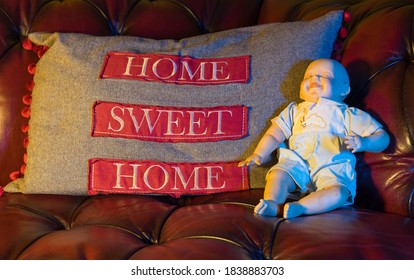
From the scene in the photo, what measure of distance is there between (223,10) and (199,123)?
0.45 m

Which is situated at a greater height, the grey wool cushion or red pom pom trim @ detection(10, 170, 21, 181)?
the grey wool cushion

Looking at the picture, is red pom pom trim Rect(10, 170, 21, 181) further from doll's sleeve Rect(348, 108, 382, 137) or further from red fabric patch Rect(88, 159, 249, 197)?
doll's sleeve Rect(348, 108, 382, 137)

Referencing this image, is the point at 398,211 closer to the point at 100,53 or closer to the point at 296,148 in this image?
the point at 296,148

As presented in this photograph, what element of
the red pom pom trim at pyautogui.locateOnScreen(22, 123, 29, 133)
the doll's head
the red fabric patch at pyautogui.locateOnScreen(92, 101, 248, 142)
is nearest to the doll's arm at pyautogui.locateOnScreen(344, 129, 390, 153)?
the doll's head

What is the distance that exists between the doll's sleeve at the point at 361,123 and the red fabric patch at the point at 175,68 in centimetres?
26

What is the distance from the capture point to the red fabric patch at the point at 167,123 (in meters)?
1.32

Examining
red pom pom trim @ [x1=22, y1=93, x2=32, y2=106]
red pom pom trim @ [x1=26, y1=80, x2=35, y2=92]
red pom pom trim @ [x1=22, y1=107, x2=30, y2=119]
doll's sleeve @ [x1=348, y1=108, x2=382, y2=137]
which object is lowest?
doll's sleeve @ [x1=348, y1=108, x2=382, y2=137]

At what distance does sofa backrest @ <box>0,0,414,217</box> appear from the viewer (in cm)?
124

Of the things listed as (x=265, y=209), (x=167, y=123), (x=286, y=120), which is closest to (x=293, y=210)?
(x=265, y=209)

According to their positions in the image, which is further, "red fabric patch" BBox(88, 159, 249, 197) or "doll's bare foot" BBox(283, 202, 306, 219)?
"red fabric patch" BBox(88, 159, 249, 197)

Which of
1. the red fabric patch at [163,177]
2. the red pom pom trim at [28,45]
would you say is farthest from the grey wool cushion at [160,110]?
the red pom pom trim at [28,45]

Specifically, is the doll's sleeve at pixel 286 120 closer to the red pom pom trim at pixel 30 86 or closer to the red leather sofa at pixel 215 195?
the red leather sofa at pixel 215 195

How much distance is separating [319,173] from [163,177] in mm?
345

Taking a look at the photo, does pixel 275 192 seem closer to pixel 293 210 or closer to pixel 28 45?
pixel 293 210
